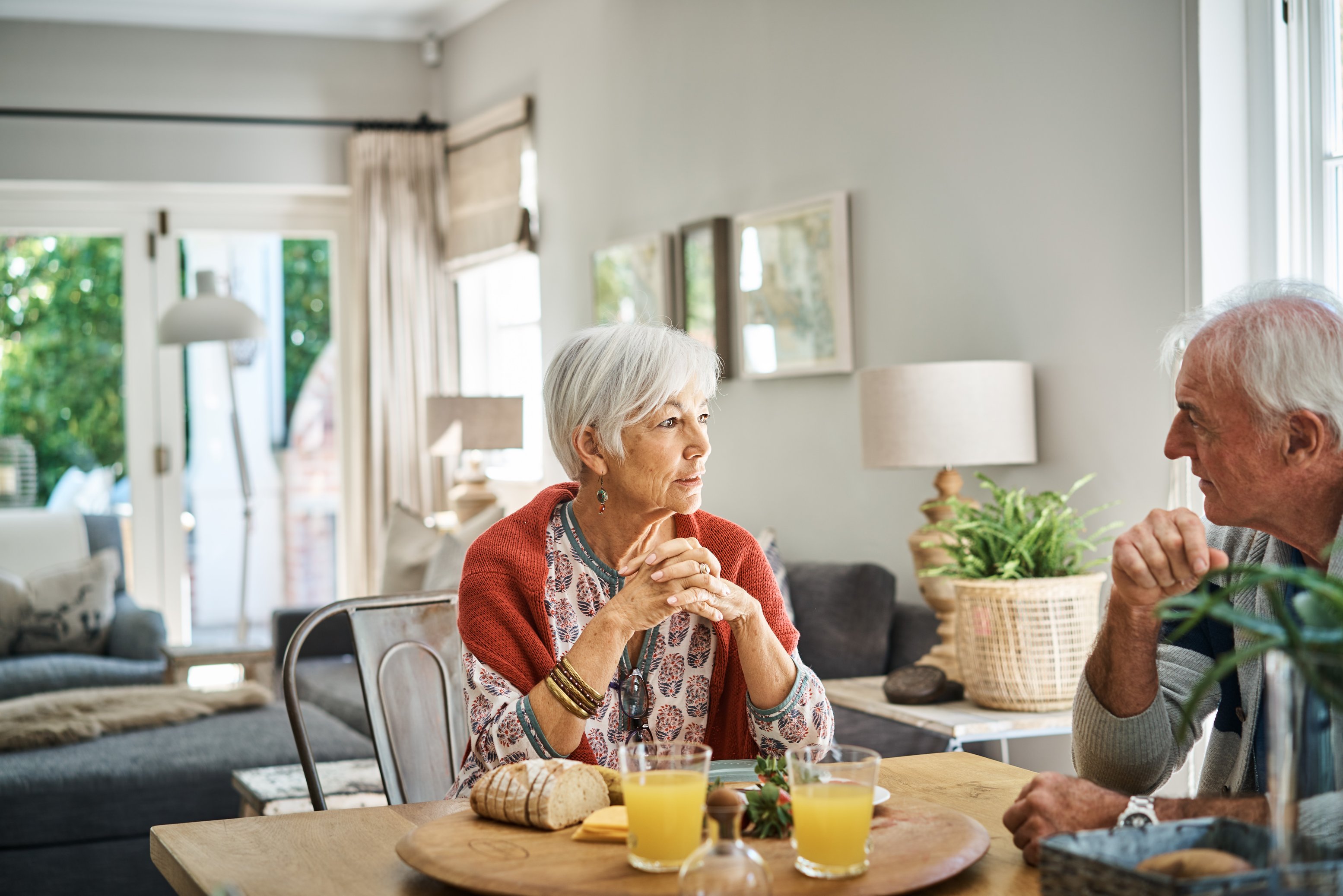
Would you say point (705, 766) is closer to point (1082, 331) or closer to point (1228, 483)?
point (1228, 483)

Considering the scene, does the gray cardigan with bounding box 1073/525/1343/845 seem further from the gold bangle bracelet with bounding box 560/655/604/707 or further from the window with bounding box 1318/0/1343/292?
the window with bounding box 1318/0/1343/292

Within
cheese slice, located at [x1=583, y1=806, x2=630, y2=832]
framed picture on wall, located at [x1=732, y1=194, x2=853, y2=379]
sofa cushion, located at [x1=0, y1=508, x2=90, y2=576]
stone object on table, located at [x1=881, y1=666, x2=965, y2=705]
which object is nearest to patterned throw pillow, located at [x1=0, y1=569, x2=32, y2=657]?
sofa cushion, located at [x1=0, y1=508, x2=90, y2=576]

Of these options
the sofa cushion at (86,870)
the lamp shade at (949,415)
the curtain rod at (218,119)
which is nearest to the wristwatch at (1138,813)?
the lamp shade at (949,415)

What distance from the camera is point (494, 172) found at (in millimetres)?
5984

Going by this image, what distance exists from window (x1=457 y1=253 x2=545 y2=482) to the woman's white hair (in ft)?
12.4

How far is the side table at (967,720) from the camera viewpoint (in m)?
2.50

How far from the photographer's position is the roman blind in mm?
5746

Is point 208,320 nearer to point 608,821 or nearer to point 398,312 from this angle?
point 398,312

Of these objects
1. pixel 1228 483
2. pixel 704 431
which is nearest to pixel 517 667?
pixel 704 431

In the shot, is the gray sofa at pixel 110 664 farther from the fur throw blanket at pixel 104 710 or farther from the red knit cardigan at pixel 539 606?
the red knit cardigan at pixel 539 606

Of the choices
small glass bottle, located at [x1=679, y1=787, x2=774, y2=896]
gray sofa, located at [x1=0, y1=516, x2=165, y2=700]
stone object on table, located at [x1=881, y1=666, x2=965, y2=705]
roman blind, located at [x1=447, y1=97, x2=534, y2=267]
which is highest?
roman blind, located at [x1=447, y1=97, x2=534, y2=267]

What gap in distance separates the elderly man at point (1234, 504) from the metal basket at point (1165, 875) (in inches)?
16.7

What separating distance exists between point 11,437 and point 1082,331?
5.12m

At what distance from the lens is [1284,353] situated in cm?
145
